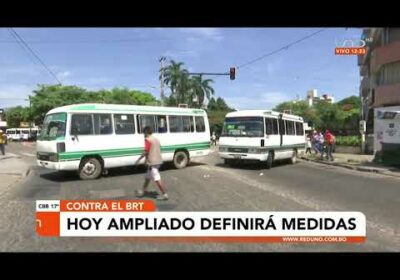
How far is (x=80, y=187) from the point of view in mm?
12414

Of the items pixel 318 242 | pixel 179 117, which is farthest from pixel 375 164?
pixel 318 242

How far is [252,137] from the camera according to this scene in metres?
19.0

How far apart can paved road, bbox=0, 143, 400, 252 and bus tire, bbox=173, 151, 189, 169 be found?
345 mm

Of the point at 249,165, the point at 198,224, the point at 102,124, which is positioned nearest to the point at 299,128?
the point at 249,165

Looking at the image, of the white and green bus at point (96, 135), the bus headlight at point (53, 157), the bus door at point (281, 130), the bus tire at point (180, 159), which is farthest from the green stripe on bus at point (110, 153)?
the bus door at point (281, 130)

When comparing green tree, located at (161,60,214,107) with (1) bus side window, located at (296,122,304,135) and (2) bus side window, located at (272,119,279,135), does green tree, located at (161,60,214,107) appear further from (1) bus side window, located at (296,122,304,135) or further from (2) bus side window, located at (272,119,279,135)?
(1) bus side window, located at (296,122,304,135)

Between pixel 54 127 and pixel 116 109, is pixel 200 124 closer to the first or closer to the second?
pixel 116 109

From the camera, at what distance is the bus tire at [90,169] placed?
1423 centimetres

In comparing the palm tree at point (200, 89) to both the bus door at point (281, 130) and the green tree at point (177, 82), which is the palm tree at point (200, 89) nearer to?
the green tree at point (177, 82)

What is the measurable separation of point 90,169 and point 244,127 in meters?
7.08

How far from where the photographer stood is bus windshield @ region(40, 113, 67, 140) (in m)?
14.0

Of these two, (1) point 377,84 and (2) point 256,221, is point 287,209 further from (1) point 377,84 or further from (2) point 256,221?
(1) point 377,84
